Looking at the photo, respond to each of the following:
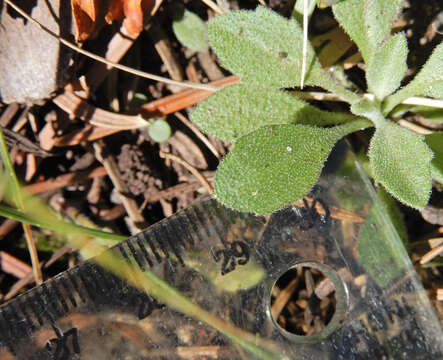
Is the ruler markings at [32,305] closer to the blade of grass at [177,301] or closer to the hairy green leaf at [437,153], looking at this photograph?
the blade of grass at [177,301]

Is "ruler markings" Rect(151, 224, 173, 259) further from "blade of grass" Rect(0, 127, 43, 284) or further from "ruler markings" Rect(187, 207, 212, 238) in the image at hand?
"blade of grass" Rect(0, 127, 43, 284)

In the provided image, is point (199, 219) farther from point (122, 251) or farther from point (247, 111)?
point (247, 111)

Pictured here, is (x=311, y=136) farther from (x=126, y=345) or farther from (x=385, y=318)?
(x=126, y=345)

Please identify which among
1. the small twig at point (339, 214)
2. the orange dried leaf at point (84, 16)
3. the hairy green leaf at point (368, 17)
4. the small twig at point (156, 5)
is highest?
the orange dried leaf at point (84, 16)

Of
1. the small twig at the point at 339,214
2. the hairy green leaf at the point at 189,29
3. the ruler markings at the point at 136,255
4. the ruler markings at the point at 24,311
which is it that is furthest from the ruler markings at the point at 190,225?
the hairy green leaf at the point at 189,29

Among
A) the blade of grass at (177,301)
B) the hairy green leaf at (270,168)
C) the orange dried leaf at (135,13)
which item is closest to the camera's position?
the hairy green leaf at (270,168)

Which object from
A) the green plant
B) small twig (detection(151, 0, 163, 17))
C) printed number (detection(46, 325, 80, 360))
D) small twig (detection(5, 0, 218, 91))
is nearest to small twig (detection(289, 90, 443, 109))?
the green plant
